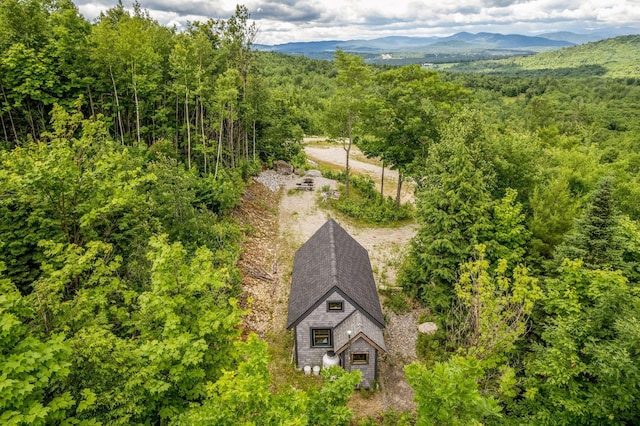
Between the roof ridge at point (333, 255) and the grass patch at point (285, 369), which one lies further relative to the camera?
the roof ridge at point (333, 255)

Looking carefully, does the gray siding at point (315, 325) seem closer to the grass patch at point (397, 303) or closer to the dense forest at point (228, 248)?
the dense forest at point (228, 248)

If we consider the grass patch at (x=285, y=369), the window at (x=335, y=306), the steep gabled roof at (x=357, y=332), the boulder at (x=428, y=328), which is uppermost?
the window at (x=335, y=306)

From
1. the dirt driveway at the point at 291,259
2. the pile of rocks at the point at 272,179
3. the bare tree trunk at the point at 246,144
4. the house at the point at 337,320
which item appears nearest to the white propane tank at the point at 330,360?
the house at the point at 337,320

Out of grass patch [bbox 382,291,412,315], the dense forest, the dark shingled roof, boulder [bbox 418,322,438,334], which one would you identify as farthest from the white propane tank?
grass patch [bbox 382,291,412,315]

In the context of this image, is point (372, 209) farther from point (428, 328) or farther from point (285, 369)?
point (285, 369)

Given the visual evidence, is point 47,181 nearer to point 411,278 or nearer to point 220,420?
point 220,420
